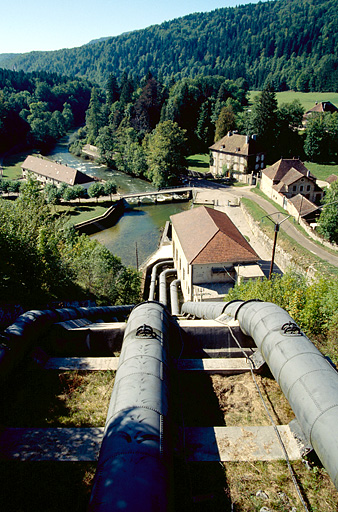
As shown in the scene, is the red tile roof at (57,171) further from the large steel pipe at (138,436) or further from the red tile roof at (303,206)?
the large steel pipe at (138,436)

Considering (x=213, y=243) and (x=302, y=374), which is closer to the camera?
(x=302, y=374)

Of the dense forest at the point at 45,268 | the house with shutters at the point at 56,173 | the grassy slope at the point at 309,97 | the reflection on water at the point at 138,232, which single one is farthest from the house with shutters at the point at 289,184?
the grassy slope at the point at 309,97

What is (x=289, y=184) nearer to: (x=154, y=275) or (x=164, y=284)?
(x=154, y=275)

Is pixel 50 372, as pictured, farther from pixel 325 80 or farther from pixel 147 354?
pixel 325 80

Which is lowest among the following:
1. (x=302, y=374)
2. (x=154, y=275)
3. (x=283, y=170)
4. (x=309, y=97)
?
(x=154, y=275)

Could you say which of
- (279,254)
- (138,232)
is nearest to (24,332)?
(279,254)

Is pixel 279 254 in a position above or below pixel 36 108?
below
